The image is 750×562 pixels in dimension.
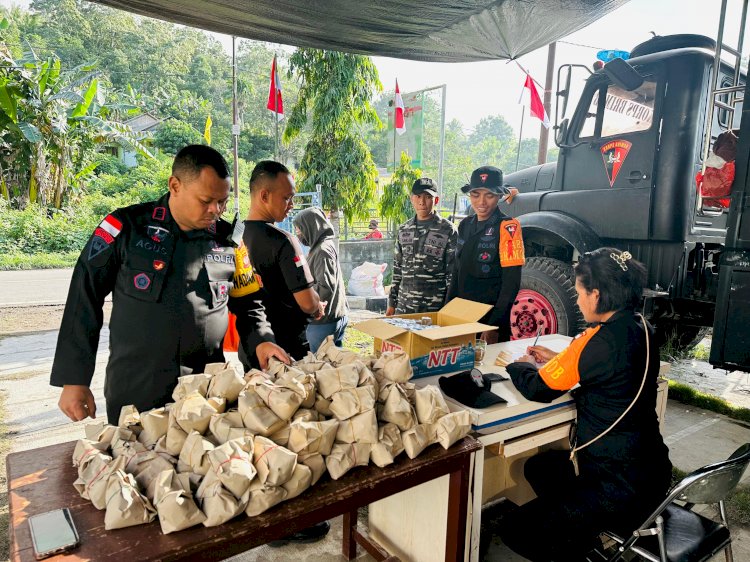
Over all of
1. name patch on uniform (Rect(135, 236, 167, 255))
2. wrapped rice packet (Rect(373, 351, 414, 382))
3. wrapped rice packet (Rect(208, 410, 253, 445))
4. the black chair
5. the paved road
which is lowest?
the paved road

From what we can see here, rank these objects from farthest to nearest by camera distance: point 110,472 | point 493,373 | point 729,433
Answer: point 729,433
point 493,373
point 110,472

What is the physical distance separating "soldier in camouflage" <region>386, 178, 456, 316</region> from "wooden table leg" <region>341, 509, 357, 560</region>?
1541 mm

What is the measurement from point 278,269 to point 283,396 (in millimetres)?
1049

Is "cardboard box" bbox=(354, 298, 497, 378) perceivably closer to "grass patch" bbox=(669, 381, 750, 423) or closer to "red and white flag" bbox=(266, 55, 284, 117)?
"grass patch" bbox=(669, 381, 750, 423)

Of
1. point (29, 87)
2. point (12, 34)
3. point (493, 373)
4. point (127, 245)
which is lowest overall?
point (493, 373)

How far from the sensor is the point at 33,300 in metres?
8.38

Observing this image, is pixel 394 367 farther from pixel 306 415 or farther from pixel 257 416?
pixel 257 416

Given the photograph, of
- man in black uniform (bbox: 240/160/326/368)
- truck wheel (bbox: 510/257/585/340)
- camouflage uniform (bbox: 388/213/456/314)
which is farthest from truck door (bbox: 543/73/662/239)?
man in black uniform (bbox: 240/160/326/368)

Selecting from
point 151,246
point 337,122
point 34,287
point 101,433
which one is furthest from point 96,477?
point 34,287

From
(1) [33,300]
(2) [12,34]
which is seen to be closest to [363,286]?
(1) [33,300]

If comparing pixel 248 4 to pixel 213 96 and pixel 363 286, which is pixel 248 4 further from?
pixel 213 96

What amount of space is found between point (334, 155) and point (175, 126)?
62.5ft

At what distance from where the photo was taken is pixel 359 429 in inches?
53.3

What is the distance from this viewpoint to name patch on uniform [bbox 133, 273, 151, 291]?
5.54ft
